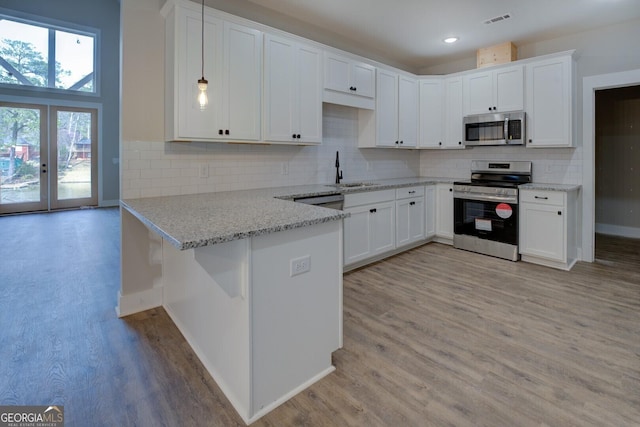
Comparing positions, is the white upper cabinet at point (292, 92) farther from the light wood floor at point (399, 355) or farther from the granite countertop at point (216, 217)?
the light wood floor at point (399, 355)

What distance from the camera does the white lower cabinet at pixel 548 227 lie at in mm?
3762

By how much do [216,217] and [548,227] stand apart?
3.74 m

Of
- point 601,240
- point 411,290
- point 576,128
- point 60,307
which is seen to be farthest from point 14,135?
point 601,240

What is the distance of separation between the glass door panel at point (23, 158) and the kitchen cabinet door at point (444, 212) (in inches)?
331

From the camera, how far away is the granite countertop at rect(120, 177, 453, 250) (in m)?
1.42

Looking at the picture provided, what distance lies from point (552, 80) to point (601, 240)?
111 inches

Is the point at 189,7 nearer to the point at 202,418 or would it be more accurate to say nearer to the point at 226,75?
the point at 226,75

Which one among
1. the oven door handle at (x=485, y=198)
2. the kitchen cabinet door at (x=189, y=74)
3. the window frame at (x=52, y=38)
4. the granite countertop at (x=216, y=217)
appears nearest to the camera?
the granite countertop at (x=216, y=217)

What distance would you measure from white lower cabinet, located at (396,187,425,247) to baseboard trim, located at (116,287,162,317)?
2.78 meters

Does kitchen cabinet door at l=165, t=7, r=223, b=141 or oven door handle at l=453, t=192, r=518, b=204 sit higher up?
kitchen cabinet door at l=165, t=7, r=223, b=141

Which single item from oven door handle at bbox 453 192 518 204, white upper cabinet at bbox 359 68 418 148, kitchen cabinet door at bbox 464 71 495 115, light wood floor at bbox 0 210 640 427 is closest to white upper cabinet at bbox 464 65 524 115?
kitchen cabinet door at bbox 464 71 495 115

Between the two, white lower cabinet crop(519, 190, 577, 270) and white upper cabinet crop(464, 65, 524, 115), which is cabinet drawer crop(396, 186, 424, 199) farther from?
white upper cabinet crop(464, 65, 524, 115)
